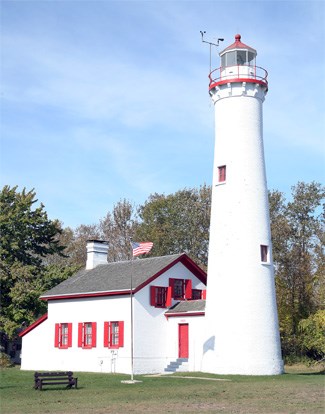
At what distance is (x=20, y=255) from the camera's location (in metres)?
38.0

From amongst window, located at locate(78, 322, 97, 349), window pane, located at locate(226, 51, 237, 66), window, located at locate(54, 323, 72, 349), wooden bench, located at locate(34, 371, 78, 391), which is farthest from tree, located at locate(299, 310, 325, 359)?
wooden bench, located at locate(34, 371, 78, 391)

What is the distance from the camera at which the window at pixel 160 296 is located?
92.3 feet

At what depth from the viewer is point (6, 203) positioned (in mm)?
37469

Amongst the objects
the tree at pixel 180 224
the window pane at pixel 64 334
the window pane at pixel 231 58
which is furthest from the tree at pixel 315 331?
the tree at pixel 180 224

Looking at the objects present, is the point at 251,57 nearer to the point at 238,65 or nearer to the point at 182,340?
the point at 238,65

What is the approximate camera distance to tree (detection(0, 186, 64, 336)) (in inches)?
1395

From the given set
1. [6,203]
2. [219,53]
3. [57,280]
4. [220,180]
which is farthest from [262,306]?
[6,203]

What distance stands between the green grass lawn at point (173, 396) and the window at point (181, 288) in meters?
6.85

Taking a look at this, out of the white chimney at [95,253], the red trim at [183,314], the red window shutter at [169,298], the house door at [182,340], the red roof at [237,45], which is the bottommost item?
the house door at [182,340]

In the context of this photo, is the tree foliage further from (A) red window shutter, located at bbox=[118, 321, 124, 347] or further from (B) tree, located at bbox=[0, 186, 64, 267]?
(A) red window shutter, located at bbox=[118, 321, 124, 347]

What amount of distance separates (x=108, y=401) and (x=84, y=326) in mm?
14113

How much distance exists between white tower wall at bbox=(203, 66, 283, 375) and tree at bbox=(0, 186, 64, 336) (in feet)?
45.0

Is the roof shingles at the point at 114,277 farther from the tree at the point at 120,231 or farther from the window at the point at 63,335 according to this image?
the tree at the point at 120,231

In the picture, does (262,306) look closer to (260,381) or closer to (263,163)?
(260,381)
